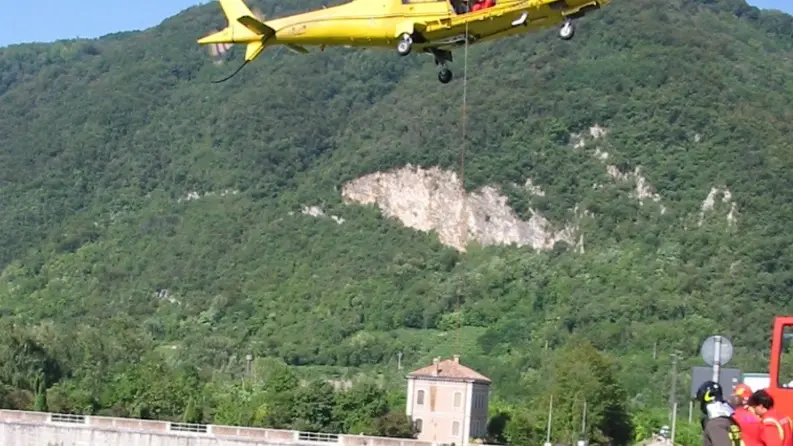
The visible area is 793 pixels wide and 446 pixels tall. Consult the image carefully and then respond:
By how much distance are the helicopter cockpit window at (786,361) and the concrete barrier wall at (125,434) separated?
44299 mm

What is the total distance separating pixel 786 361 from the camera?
1930 centimetres

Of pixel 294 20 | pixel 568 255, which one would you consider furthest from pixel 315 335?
pixel 294 20

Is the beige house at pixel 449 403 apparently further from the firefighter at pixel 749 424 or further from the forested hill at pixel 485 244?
the firefighter at pixel 749 424

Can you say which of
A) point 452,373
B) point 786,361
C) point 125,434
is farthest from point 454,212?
point 786,361

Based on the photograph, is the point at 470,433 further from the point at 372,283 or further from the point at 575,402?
the point at 372,283

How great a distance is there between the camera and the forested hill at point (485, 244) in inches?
5807

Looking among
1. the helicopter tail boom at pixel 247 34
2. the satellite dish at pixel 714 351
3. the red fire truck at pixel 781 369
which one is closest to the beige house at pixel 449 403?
the helicopter tail boom at pixel 247 34

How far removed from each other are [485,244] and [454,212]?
4.28m

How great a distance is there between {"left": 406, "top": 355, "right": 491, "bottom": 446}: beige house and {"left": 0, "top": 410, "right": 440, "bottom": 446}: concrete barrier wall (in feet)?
80.3

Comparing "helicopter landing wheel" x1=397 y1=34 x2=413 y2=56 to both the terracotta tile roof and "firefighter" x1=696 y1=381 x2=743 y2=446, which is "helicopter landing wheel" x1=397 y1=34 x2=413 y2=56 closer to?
"firefighter" x1=696 y1=381 x2=743 y2=446

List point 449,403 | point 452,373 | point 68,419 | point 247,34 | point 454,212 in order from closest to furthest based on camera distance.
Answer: point 247,34, point 68,419, point 449,403, point 452,373, point 454,212

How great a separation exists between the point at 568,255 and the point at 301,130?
1784 inches

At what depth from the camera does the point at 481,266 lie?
162 meters

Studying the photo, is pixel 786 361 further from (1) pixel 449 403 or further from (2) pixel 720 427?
(1) pixel 449 403
